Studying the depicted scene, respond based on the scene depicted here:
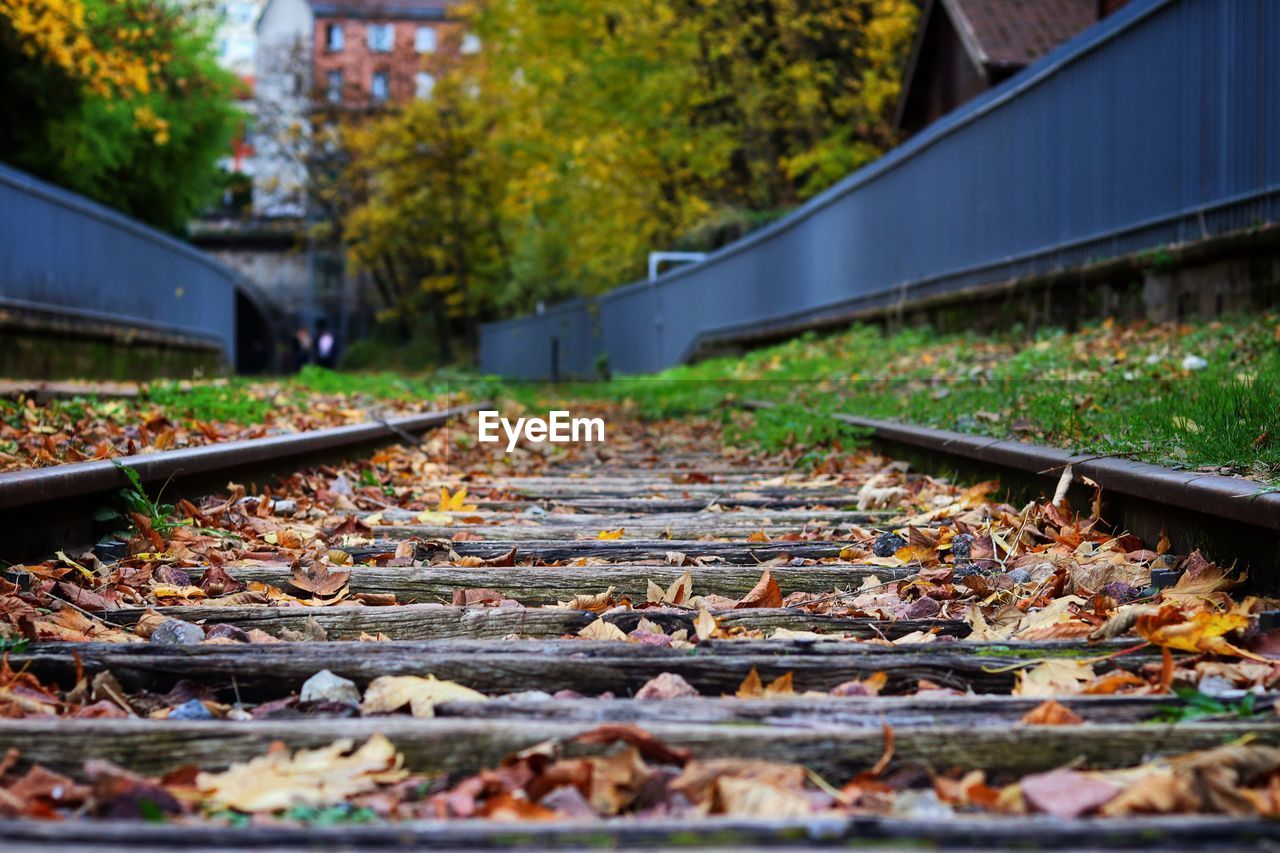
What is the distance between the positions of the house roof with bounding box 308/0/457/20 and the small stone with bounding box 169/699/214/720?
64837 mm

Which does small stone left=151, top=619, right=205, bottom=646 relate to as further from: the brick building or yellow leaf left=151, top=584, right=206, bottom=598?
the brick building

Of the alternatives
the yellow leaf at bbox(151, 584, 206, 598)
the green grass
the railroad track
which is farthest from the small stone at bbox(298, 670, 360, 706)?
the green grass

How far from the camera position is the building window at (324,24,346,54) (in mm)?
76562

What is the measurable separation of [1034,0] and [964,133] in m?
12.3

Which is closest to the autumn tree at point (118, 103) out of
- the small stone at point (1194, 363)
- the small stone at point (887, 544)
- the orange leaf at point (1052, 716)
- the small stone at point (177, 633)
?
the small stone at point (1194, 363)

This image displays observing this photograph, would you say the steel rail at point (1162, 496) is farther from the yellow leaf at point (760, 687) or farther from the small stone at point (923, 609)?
the yellow leaf at point (760, 687)

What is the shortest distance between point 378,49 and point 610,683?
61179mm

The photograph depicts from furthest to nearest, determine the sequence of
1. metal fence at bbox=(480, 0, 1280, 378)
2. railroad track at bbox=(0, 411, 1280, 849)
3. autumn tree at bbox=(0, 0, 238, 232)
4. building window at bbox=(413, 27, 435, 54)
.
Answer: building window at bbox=(413, 27, 435, 54) < autumn tree at bbox=(0, 0, 238, 232) < metal fence at bbox=(480, 0, 1280, 378) < railroad track at bbox=(0, 411, 1280, 849)

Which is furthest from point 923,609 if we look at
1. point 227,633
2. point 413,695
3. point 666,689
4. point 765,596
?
point 227,633

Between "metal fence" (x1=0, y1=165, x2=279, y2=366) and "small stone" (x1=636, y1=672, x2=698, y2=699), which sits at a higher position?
"metal fence" (x1=0, y1=165, x2=279, y2=366)

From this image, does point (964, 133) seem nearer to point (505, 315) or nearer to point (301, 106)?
point (505, 315)

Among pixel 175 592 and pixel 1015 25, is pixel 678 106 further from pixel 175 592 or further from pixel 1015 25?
pixel 175 592

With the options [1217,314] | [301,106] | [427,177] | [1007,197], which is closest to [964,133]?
[1007,197]

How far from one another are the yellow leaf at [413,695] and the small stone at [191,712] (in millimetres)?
309
